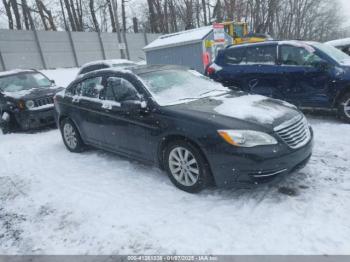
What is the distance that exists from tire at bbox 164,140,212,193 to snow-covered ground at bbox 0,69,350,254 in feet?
0.47

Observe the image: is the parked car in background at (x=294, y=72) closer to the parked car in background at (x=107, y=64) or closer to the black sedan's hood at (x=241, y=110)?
the black sedan's hood at (x=241, y=110)

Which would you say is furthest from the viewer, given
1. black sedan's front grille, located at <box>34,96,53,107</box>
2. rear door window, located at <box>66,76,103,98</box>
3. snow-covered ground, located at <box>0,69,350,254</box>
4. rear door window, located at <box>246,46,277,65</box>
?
black sedan's front grille, located at <box>34,96,53,107</box>

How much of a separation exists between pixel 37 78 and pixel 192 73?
233 inches

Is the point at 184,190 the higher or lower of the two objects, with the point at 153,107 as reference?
lower

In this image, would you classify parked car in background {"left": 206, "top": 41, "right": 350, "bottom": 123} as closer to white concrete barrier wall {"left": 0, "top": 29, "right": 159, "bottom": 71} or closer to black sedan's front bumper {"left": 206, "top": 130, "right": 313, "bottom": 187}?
black sedan's front bumper {"left": 206, "top": 130, "right": 313, "bottom": 187}

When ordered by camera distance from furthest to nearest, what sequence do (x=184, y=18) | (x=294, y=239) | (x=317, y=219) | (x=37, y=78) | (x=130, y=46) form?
(x=184, y=18) < (x=130, y=46) < (x=37, y=78) < (x=317, y=219) < (x=294, y=239)

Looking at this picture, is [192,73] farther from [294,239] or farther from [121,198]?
[294,239]

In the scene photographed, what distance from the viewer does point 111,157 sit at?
534 centimetres

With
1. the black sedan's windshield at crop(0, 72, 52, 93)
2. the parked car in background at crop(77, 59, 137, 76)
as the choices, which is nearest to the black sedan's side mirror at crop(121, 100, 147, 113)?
the black sedan's windshield at crop(0, 72, 52, 93)

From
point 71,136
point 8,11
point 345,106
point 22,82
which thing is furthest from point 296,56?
point 8,11

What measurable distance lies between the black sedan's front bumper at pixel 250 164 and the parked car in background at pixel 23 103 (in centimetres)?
589

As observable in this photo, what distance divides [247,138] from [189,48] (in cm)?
1131

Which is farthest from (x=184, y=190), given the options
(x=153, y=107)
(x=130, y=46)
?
(x=130, y=46)

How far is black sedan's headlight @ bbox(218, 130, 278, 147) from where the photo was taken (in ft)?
10.7
